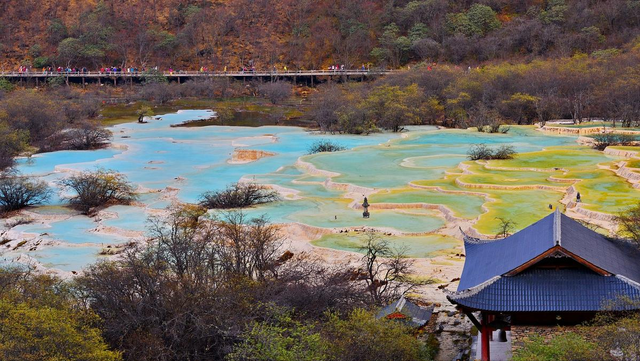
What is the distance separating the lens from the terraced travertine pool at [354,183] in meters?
26.3

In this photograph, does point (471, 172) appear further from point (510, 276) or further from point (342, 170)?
point (510, 276)

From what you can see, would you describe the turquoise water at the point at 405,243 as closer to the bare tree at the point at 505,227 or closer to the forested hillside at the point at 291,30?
the bare tree at the point at 505,227

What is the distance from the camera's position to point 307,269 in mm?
19609

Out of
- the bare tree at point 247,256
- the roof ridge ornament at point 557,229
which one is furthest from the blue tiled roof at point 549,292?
the bare tree at point 247,256

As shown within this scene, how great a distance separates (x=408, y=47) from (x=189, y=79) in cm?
2284

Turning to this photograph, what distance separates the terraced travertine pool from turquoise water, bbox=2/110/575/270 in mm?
61

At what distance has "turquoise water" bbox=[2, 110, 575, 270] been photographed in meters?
27.4

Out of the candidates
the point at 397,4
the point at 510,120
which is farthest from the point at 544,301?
the point at 397,4

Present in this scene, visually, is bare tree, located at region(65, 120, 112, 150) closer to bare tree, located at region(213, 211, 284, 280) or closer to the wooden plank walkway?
bare tree, located at region(213, 211, 284, 280)

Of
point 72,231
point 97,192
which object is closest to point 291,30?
point 97,192

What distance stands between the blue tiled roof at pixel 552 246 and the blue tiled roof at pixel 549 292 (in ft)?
0.79

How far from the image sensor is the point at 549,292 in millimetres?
13906

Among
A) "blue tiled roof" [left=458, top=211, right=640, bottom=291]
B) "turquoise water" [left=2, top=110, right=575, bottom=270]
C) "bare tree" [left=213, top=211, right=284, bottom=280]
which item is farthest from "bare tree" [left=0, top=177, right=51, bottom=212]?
"blue tiled roof" [left=458, top=211, right=640, bottom=291]

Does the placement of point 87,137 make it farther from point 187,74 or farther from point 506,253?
point 187,74
